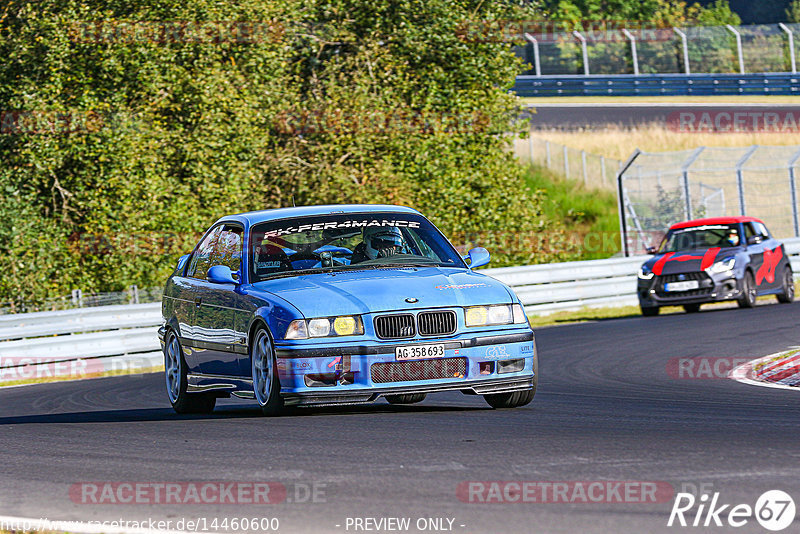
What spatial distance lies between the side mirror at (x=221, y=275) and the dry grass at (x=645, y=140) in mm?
36418

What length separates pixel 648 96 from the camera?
187ft

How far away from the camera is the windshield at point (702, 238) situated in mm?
22953

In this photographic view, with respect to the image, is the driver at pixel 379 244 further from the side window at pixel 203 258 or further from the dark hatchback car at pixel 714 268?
the dark hatchback car at pixel 714 268

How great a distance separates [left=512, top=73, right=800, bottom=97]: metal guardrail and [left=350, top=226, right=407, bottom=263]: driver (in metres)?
46.7

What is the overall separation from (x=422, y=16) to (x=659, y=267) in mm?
11990

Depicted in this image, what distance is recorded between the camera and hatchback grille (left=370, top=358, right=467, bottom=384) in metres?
9.03

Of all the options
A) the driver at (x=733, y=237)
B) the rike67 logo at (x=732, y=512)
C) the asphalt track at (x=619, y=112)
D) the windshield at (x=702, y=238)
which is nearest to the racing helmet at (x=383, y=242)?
Answer: the rike67 logo at (x=732, y=512)

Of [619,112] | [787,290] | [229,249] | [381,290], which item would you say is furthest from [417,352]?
[619,112]

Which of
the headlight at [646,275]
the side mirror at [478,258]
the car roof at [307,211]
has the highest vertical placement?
the car roof at [307,211]

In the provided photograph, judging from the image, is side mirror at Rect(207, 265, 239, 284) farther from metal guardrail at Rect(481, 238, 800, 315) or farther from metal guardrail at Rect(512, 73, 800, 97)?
metal guardrail at Rect(512, 73, 800, 97)

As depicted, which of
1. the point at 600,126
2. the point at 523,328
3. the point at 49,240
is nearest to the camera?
the point at 523,328

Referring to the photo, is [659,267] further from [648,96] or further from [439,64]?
[648,96]

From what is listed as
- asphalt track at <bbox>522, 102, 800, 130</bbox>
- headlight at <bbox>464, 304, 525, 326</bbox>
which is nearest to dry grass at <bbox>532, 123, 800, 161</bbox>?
asphalt track at <bbox>522, 102, 800, 130</bbox>

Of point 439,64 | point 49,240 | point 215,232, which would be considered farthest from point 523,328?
point 439,64
